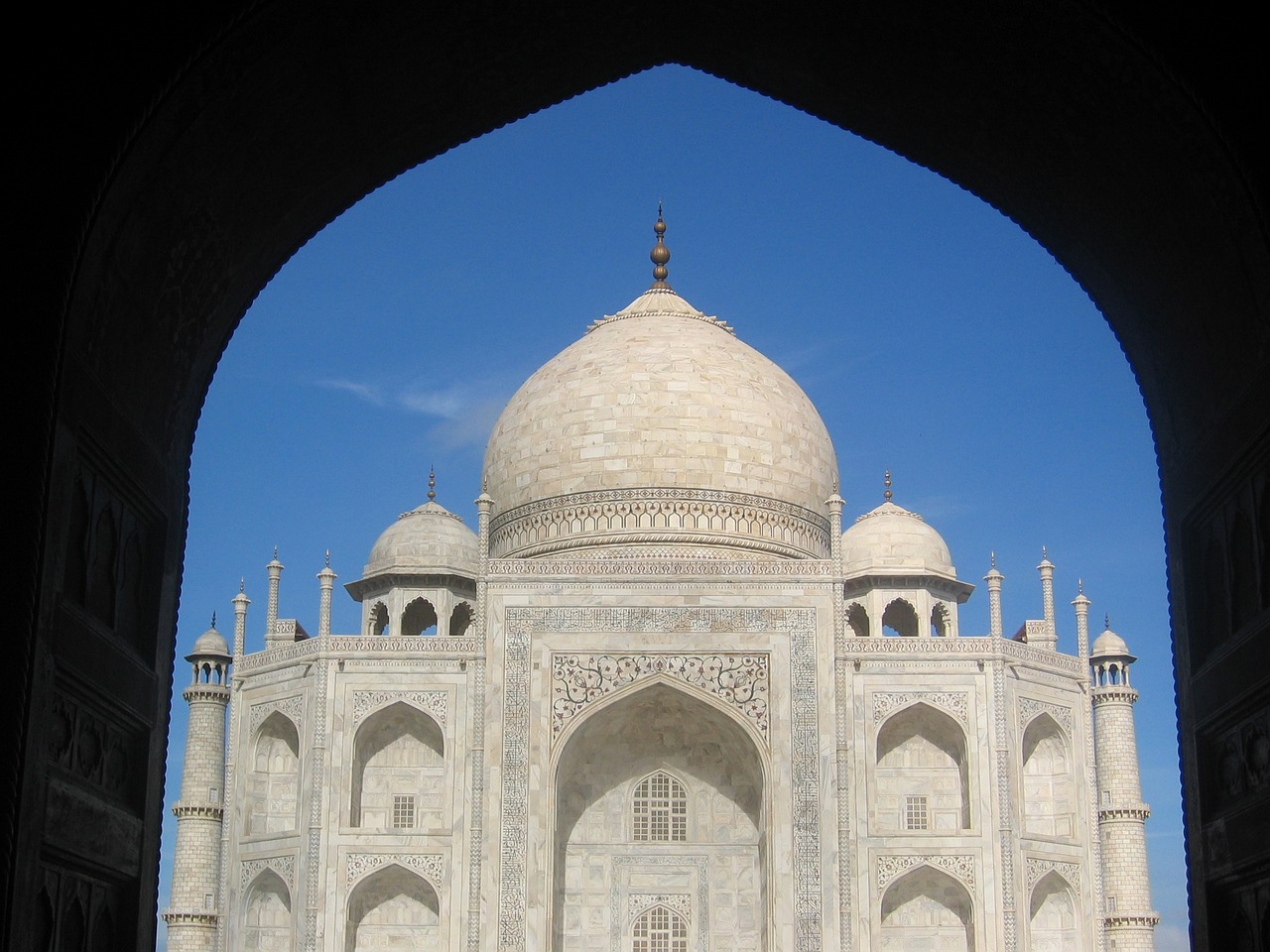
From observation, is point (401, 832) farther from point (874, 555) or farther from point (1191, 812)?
point (1191, 812)

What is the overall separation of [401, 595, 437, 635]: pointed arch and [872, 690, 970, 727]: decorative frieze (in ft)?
25.6

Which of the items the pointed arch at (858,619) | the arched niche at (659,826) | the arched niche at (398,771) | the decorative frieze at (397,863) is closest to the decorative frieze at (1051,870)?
the arched niche at (659,826)

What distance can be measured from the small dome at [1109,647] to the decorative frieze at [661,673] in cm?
546

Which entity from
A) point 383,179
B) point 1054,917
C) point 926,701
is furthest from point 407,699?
point 383,179

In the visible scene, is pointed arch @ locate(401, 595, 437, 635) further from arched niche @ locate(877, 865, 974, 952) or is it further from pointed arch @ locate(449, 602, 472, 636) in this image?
arched niche @ locate(877, 865, 974, 952)

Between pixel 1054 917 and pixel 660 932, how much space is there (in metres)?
5.27

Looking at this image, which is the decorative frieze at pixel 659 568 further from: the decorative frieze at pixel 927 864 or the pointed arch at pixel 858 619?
the pointed arch at pixel 858 619

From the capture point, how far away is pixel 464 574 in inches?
1080

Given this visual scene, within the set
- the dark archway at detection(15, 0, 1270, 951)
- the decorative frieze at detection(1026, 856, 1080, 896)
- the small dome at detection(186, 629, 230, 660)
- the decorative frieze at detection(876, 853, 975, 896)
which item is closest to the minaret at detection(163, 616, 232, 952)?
the small dome at detection(186, 629, 230, 660)

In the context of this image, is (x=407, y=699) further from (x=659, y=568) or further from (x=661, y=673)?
(x=659, y=568)

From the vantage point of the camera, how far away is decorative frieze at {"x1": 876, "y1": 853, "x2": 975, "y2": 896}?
2291cm

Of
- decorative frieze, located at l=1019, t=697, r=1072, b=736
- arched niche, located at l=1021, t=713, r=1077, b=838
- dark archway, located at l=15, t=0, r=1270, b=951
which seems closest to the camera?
dark archway, located at l=15, t=0, r=1270, b=951

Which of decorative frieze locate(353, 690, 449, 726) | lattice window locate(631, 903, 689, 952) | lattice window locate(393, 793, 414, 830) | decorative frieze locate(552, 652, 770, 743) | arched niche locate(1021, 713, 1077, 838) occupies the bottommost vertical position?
lattice window locate(631, 903, 689, 952)

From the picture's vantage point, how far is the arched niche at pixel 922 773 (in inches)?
937
